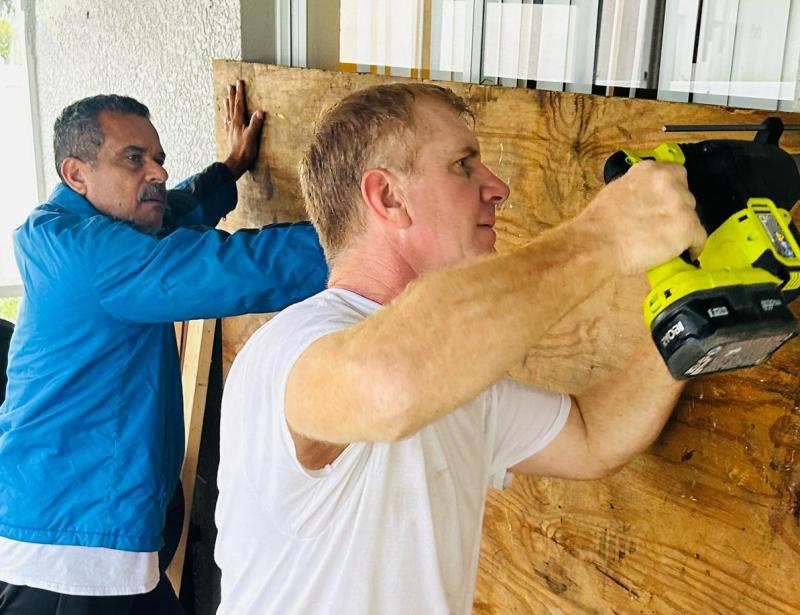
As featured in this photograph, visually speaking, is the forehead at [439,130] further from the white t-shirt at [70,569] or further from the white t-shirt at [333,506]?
the white t-shirt at [70,569]

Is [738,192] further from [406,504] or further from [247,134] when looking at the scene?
[247,134]

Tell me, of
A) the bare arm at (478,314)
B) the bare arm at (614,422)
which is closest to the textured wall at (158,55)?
the bare arm at (614,422)

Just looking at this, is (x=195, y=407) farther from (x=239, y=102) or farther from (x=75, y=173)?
(x=239, y=102)

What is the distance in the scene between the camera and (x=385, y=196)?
1.42 meters

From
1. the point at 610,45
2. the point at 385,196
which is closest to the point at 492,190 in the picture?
the point at 385,196

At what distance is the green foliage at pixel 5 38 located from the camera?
4.41m

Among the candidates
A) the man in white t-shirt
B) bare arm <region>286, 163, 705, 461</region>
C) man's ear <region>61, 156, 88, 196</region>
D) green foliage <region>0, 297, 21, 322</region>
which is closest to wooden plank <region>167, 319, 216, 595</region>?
man's ear <region>61, 156, 88, 196</region>

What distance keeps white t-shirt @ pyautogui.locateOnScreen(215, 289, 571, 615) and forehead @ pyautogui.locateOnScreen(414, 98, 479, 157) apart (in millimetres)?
283

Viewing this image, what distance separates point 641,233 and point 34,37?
4.02 meters

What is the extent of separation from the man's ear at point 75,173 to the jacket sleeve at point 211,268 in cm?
33

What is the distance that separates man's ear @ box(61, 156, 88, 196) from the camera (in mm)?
2400

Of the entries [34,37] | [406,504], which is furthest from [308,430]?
[34,37]

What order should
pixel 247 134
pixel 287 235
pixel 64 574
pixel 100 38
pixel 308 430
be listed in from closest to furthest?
pixel 308 430, pixel 287 235, pixel 64 574, pixel 247 134, pixel 100 38

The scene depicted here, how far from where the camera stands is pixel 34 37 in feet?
14.0
